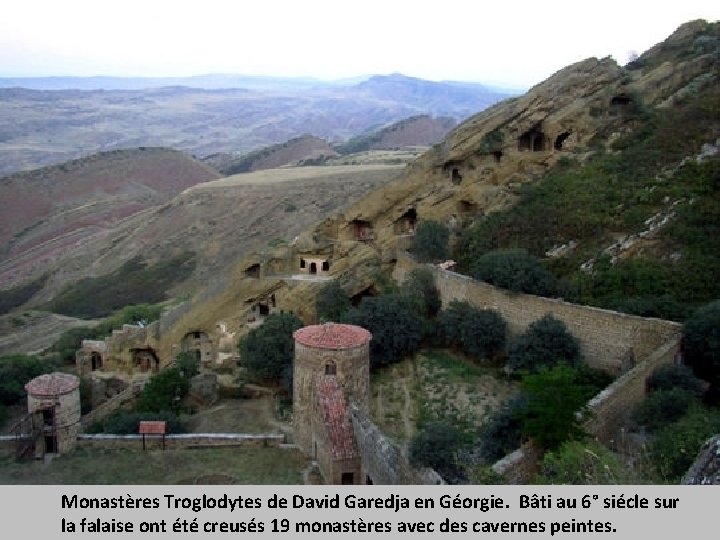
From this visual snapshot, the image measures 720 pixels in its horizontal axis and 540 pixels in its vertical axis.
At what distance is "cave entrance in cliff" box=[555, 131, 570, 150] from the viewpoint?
1293 inches

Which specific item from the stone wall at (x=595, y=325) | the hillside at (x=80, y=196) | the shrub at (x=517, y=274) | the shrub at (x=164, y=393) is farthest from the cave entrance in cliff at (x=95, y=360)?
the hillside at (x=80, y=196)

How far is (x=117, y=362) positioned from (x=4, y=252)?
5148 cm

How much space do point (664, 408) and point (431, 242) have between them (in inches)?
534

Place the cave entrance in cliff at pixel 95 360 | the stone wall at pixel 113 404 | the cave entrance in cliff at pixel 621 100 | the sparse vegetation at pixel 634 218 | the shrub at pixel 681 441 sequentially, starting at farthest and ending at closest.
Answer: the cave entrance in cliff at pixel 621 100, the cave entrance in cliff at pixel 95 360, the stone wall at pixel 113 404, the sparse vegetation at pixel 634 218, the shrub at pixel 681 441

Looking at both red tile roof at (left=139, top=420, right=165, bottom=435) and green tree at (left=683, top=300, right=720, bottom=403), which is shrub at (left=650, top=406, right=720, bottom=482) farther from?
red tile roof at (left=139, top=420, right=165, bottom=435)

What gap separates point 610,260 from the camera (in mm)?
24734

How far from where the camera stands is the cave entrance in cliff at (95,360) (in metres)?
30.6

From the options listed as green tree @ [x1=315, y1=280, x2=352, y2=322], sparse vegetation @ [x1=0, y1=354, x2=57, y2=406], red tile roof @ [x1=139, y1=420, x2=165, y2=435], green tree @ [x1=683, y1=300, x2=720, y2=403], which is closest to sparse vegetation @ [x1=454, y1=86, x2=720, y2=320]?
green tree @ [x1=683, y1=300, x2=720, y2=403]

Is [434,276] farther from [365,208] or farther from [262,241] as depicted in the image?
[262,241]

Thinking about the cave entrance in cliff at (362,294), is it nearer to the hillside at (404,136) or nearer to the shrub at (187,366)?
the shrub at (187,366)

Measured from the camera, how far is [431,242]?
2931cm

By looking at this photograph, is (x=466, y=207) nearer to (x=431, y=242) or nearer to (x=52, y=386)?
(x=431, y=242)

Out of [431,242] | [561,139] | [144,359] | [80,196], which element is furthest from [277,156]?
[431,242]

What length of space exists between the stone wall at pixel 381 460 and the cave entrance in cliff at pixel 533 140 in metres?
18.9
